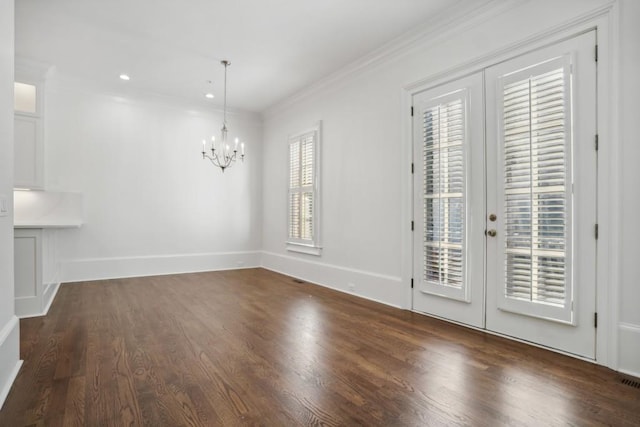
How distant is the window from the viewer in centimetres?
544

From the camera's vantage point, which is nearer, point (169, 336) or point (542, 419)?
point (542, 419)

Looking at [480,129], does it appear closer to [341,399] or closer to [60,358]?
[341,399]

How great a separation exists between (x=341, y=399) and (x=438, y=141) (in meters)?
2.66

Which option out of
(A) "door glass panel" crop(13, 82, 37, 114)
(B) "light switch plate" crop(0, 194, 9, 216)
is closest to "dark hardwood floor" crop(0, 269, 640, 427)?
(B) "light switch plate" crop(0, 194, 9, 216)

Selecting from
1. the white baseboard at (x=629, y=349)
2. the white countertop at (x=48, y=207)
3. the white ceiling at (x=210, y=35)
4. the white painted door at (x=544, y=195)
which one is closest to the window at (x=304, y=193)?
the white ceiling at (x=210, y=35)

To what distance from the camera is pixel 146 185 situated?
595 centimetres

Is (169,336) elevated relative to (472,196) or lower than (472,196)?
lower

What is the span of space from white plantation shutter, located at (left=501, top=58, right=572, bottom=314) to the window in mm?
2905

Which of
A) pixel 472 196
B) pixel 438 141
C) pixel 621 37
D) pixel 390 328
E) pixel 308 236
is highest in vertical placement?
pixel 621 37

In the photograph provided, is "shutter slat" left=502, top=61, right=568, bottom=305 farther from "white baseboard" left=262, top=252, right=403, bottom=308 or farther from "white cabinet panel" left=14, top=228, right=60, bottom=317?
"white cabinet panel" left=14, top=228, right=60, bottom=317

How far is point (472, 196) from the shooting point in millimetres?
3291

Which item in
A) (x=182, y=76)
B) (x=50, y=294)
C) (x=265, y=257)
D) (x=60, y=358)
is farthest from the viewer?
(x=265, y=257)

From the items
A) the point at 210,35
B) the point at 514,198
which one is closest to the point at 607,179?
the point at 514,198

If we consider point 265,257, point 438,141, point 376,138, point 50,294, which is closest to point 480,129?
point 438,141
